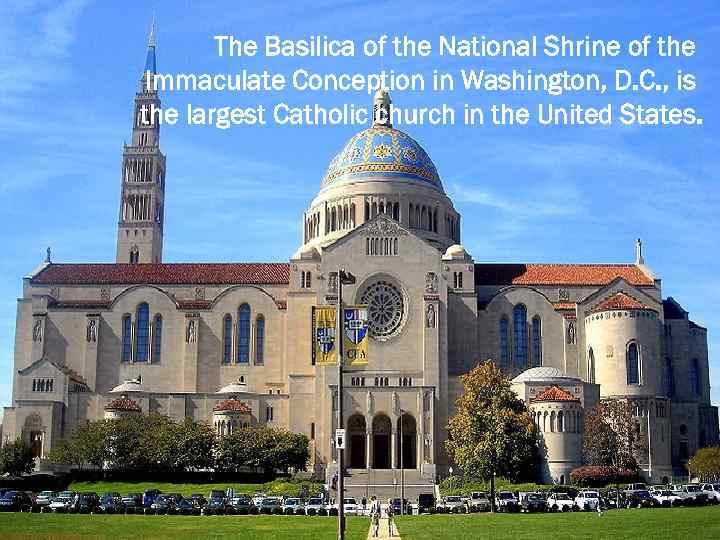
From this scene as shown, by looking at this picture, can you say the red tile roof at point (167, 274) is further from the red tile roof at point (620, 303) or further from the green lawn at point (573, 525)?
the green lawn at point (573, 525)

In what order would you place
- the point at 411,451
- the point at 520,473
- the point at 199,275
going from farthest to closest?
the point at 199,275 → the point at 411,451 → the point at 520,473

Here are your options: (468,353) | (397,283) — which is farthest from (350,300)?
(468,353)

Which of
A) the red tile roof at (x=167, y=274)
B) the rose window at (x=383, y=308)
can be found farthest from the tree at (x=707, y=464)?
the red tile roof at (x=167, y=274)

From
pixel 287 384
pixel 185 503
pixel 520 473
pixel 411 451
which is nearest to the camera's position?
pixel 185 503

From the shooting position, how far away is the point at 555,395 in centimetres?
8269

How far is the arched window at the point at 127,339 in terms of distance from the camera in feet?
321

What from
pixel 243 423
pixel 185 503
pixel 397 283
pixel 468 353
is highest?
pixel 397 283

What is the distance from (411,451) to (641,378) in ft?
69.2

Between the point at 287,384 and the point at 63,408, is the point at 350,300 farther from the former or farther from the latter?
the point at 63,408

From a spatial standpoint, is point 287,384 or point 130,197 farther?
point 130,197

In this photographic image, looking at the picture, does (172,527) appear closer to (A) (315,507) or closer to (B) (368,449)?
(A) (315,507)

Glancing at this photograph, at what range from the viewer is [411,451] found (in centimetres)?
8775

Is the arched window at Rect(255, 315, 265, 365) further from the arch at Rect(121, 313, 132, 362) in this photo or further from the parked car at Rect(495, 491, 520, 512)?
the parked car at Rect(495, 491, 520, 512)

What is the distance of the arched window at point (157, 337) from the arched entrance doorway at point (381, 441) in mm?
23345
